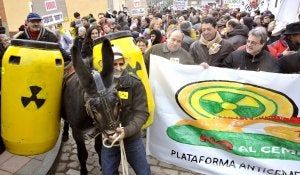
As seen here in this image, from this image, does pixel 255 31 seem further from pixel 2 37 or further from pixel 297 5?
pixel 2 37

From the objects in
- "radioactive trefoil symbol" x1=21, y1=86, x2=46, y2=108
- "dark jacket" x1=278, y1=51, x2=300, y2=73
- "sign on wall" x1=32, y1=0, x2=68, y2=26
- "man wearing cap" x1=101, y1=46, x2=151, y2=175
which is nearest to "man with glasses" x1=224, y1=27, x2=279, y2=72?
"dark jacket" x1=278, y1=51, x2=300, y2=73

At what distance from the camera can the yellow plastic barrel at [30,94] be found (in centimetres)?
301

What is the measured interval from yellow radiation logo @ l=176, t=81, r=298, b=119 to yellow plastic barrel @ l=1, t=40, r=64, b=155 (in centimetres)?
160

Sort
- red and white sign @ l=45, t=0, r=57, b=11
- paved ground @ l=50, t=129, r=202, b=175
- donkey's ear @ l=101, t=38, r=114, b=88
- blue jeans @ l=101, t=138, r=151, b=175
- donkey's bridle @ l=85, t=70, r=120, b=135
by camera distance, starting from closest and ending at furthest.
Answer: donkey's bridle @ l=85, t=70, r=120, b=135 → donkey's ear @ l=101, t=38, r=114, b=88 → blue jeans @ l=101, t=138, r=151, b=175 → paved ground @ l=50, t=129, r=202, b=175 → red and white sign @ l=45, t=0, r=57, b=11

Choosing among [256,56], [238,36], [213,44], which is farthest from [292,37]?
[238,36]

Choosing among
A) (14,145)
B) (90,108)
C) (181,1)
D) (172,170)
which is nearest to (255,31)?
(172,170)

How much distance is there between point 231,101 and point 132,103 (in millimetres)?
1508

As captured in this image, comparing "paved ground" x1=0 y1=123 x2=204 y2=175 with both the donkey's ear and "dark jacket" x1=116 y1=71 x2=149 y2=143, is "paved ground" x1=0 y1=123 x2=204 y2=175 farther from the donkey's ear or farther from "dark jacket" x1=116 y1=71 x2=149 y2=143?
the donkey's ear

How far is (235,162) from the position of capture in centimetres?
396

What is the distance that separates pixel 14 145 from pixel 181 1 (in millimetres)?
14487

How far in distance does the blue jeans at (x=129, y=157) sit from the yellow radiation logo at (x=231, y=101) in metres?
1.24

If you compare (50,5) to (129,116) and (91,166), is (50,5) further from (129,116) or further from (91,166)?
(129,116)

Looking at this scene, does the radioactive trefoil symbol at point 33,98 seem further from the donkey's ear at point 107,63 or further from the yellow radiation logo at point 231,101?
the yellow radiation logo at point 231,101

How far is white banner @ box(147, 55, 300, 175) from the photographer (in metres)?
3.66
